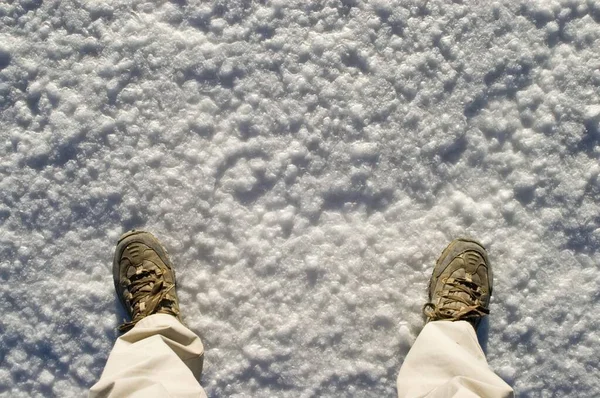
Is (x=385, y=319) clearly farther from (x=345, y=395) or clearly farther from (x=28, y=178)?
(x=28, y=178)

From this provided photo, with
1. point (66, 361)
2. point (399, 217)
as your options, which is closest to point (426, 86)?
point (399, 217)

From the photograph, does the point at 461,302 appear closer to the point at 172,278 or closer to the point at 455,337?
the point at 455,337

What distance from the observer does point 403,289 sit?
141cm

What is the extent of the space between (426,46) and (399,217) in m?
0.42

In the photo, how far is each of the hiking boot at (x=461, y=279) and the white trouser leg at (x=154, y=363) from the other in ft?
1.84

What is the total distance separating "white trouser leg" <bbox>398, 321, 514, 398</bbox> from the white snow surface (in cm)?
10

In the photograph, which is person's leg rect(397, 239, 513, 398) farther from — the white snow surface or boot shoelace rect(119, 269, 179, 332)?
boot shoelace rect(119, 269, 179, 332)

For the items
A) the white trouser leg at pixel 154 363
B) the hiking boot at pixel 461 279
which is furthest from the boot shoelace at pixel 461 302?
the white trouser leg at pixel 154 363

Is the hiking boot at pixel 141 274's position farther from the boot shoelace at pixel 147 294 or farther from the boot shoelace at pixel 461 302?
the boot shoelace at pixel 461 302

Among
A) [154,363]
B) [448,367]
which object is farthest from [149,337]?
[448,367]

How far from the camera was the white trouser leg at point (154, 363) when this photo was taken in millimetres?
1167

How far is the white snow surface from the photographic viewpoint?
140 centimetres

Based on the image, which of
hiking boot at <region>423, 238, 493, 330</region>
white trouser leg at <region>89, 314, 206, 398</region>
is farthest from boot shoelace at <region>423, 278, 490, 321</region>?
white trouser leg at <region>89, 314, 206, 398</region>

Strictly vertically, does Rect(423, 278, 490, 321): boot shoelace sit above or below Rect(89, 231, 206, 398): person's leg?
above
